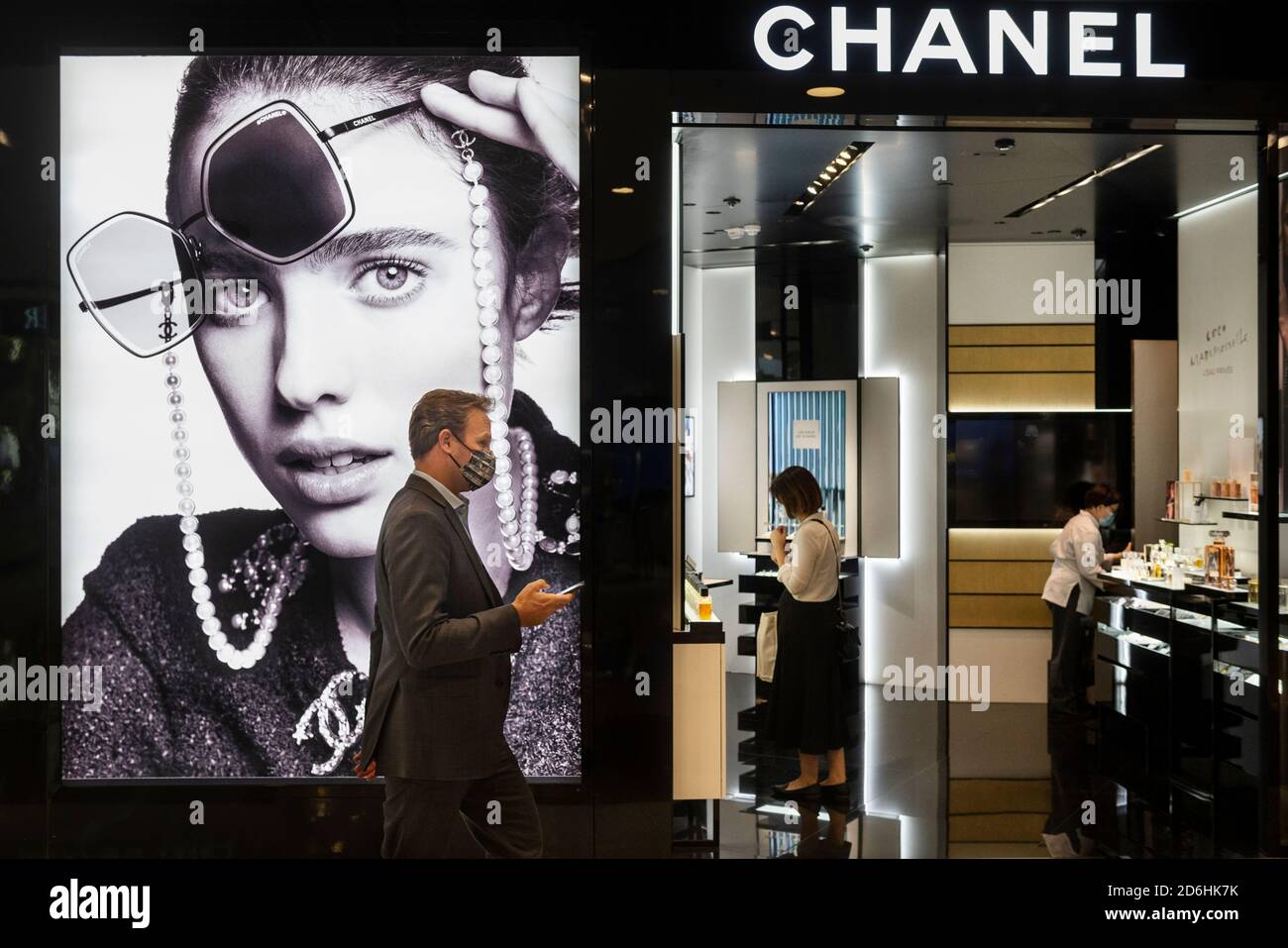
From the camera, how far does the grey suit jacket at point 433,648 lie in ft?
9.48

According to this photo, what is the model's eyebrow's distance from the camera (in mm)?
3463

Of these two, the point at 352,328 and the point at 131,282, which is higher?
the point at 131,282

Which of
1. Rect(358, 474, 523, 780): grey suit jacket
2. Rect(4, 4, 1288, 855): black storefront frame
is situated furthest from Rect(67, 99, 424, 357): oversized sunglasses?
Rect(358, 474, 523, 780): grey suit jacket

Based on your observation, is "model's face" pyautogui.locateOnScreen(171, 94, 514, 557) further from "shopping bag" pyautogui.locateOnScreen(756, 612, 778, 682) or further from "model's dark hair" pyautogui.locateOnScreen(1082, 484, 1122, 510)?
"model's dark hair" pyautogui.locateOnScreen(1082, 484, 1122, 510)

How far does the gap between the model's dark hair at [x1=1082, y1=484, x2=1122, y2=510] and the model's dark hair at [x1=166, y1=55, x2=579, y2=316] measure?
417 centimetres

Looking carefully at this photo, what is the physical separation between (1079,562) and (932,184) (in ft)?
7.86

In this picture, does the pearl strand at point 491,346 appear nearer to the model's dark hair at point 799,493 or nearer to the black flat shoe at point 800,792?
the model's dark hair at point 799,493

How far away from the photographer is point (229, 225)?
347cm

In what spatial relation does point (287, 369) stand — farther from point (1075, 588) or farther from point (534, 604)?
point (1075, 588)

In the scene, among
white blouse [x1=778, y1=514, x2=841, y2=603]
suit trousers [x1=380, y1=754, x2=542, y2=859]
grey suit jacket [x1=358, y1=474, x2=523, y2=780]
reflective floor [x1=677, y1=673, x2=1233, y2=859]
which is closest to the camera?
grey suit jacket [x1=358, y1=474, x2=523, y2=780]

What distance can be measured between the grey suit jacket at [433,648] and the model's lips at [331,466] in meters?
0.50

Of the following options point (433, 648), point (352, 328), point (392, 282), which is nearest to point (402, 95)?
point (392, 282)

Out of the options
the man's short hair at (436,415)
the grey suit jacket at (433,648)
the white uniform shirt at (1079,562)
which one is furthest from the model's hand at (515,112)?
the white uniform shirt at (1079,562)
